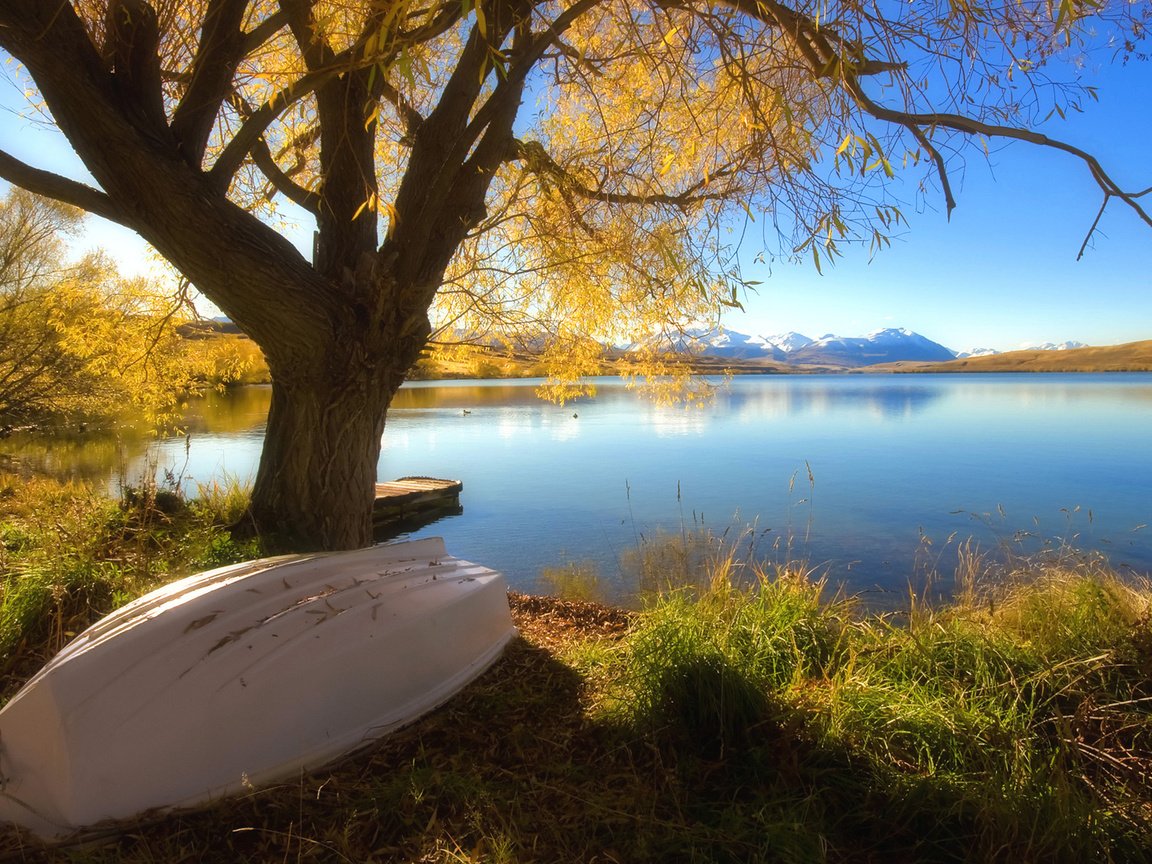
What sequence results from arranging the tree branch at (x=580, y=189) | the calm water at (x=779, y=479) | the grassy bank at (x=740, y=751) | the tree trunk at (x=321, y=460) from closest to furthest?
the grassy bank at (x=740, y=751)
the tree trunk at (x=321, y=460)
the tree branch at (x=580, y=189)
the calm water at (x=779, y=479)

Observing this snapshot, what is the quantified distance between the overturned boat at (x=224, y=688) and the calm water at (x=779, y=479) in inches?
111

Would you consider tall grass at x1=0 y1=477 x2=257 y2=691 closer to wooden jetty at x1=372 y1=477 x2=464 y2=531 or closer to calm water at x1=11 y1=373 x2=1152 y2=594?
calm water at x1=11 y1=373 x2=1152 y2=594

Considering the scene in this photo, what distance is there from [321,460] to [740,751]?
328 centimetres

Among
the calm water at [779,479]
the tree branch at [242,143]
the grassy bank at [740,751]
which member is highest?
the tree branch at [242,143]

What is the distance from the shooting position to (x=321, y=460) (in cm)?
444

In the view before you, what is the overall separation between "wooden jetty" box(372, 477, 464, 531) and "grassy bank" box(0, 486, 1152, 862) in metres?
7.32

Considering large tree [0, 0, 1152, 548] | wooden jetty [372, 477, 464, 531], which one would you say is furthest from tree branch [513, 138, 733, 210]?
wooden jetty [372, 477, 464, 531]

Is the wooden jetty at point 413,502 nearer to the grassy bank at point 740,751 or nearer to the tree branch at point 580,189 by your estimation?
the tree branch at point 580,189

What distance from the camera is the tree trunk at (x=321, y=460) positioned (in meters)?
4.32

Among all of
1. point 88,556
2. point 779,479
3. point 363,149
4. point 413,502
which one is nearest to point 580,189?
point 363,149

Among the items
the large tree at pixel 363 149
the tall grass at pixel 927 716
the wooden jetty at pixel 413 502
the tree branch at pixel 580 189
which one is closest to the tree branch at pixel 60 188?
the large tree at pixel 363 149

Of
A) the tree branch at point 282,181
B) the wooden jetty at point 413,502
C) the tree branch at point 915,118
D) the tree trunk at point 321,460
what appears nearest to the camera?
the tree branch at point 915,118

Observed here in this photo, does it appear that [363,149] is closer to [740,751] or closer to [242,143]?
[242,143]

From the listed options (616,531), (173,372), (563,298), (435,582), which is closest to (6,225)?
(173,372)
